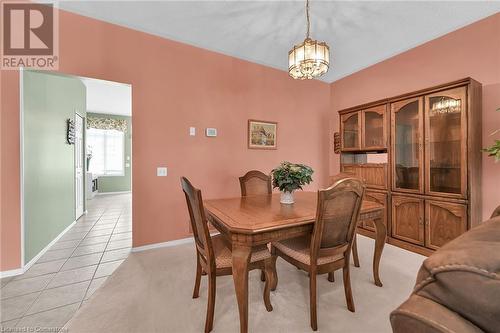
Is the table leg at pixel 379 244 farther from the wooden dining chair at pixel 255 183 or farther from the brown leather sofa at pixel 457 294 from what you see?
the brown leather sofa at pixel 457 294

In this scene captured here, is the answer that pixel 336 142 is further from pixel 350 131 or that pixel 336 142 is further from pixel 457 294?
pixel 457 294

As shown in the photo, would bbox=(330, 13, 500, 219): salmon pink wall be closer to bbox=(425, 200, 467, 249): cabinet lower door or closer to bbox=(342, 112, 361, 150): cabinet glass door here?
bbox=(425, 200, 467, 249): cabinet lower door

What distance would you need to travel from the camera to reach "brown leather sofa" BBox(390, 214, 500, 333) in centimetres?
42

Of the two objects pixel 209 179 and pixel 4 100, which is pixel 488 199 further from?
pixel 4 100

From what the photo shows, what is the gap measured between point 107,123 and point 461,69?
27.9ft

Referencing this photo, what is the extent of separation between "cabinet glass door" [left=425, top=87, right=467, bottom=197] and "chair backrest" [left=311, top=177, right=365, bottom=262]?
1647 millimetres

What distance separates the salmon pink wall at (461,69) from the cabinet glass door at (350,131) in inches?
20.6

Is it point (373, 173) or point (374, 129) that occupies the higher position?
point (374, 129)

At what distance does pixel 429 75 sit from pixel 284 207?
9.15ft

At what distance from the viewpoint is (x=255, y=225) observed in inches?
50.1

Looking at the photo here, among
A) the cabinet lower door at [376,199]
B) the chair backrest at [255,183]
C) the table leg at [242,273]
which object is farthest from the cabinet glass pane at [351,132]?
the table leg at [242,273]

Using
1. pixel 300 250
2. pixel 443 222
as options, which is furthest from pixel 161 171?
pixel 443 222

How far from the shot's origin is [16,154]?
207cm

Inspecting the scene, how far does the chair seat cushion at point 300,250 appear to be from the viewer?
4.96 feet
